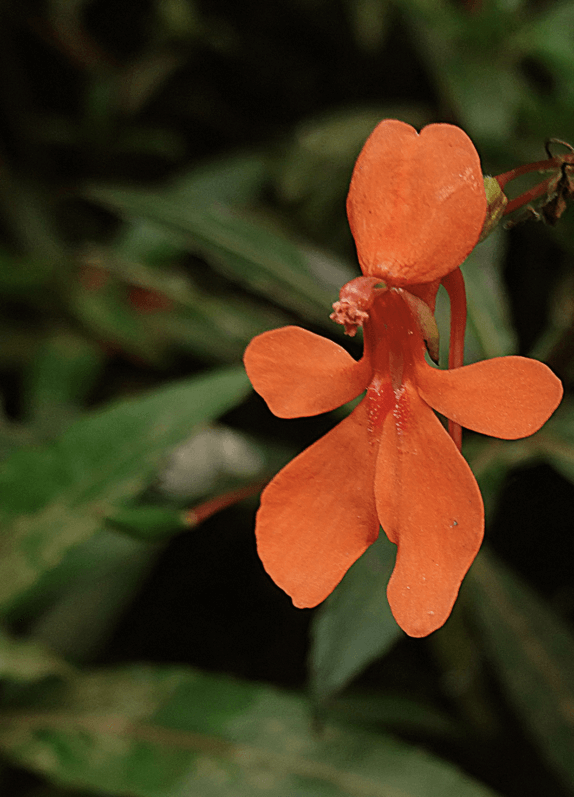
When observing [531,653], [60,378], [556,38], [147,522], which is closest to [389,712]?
[531,653]

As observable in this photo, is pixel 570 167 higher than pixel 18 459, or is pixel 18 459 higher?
pixel 570 167

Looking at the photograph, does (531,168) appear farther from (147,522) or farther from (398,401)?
(147,522)

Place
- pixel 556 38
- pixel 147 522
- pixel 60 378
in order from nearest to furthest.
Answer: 1. pixel 147 522
2. pixel 556 38
3. pixel 60 378

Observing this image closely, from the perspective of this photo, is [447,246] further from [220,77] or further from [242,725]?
[220,77]

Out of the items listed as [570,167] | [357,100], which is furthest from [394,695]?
[357,100]

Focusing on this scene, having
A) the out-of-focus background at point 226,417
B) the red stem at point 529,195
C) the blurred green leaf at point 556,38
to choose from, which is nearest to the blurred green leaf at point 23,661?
the out-of-focus background at point 226,417

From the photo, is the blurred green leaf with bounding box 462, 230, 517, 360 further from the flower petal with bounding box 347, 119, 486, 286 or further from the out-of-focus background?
the flower petal with bounding box 347, 119, 486, 286

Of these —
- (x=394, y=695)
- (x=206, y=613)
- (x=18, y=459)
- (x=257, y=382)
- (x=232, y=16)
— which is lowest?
(x=206, y=613)

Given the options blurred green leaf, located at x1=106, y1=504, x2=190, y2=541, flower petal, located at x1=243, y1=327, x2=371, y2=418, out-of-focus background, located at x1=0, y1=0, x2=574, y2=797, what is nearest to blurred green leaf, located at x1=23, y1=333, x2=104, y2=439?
out-of-focus background, located at x1=0, y1=0, x2=574, y2=797
